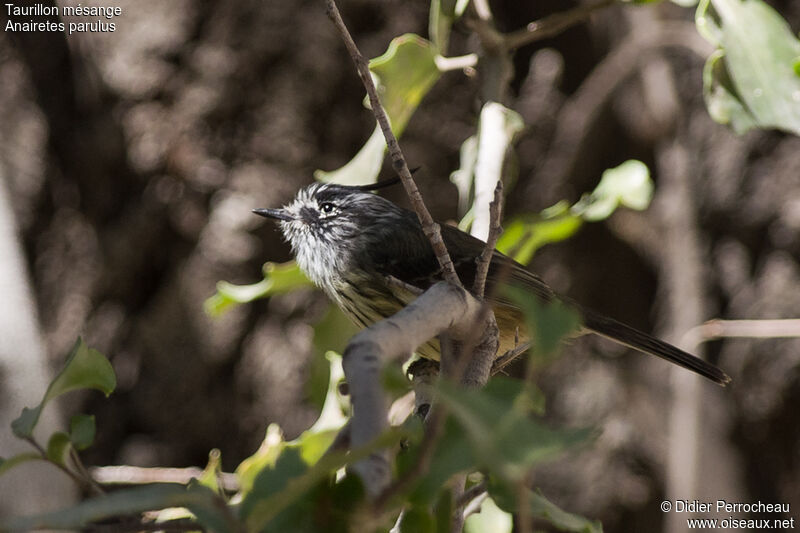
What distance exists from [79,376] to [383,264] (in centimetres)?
117

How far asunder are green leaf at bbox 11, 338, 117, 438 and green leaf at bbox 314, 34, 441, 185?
2.98ft

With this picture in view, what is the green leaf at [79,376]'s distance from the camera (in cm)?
95

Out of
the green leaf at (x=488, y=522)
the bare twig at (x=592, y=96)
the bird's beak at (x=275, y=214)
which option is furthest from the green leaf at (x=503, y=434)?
the bare twig at (x=592, y=96)

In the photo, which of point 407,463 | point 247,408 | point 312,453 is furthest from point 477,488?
point 247,408

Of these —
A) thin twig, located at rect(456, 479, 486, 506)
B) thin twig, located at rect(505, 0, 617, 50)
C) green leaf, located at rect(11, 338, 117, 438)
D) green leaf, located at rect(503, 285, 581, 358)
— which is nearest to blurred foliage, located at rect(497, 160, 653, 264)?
thin twig, located at rect(505, 0, 617, 50)

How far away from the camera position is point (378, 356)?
721mm

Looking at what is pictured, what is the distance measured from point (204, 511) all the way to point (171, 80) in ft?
8.15

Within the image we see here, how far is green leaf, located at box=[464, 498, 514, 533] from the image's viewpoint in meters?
1.49

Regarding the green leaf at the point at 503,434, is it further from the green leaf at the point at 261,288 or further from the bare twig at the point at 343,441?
the green leaf at the point at 261,288

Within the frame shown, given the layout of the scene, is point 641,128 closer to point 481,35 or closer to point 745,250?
point 745,250

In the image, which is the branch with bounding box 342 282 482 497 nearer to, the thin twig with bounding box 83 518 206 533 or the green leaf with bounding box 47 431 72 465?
the thin twig with bounding box 83 518 206 533

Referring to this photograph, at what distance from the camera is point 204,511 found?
66 centimetres

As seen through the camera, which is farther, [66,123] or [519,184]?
[519,184]

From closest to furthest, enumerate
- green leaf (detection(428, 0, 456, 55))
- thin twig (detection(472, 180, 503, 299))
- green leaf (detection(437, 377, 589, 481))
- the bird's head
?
green leaf (detection(437, 377, 589, 481)), thin twig (detection(472, 180, 503, 299)), green leaf (detection(428, 0, 456, 55)), the bird's head
